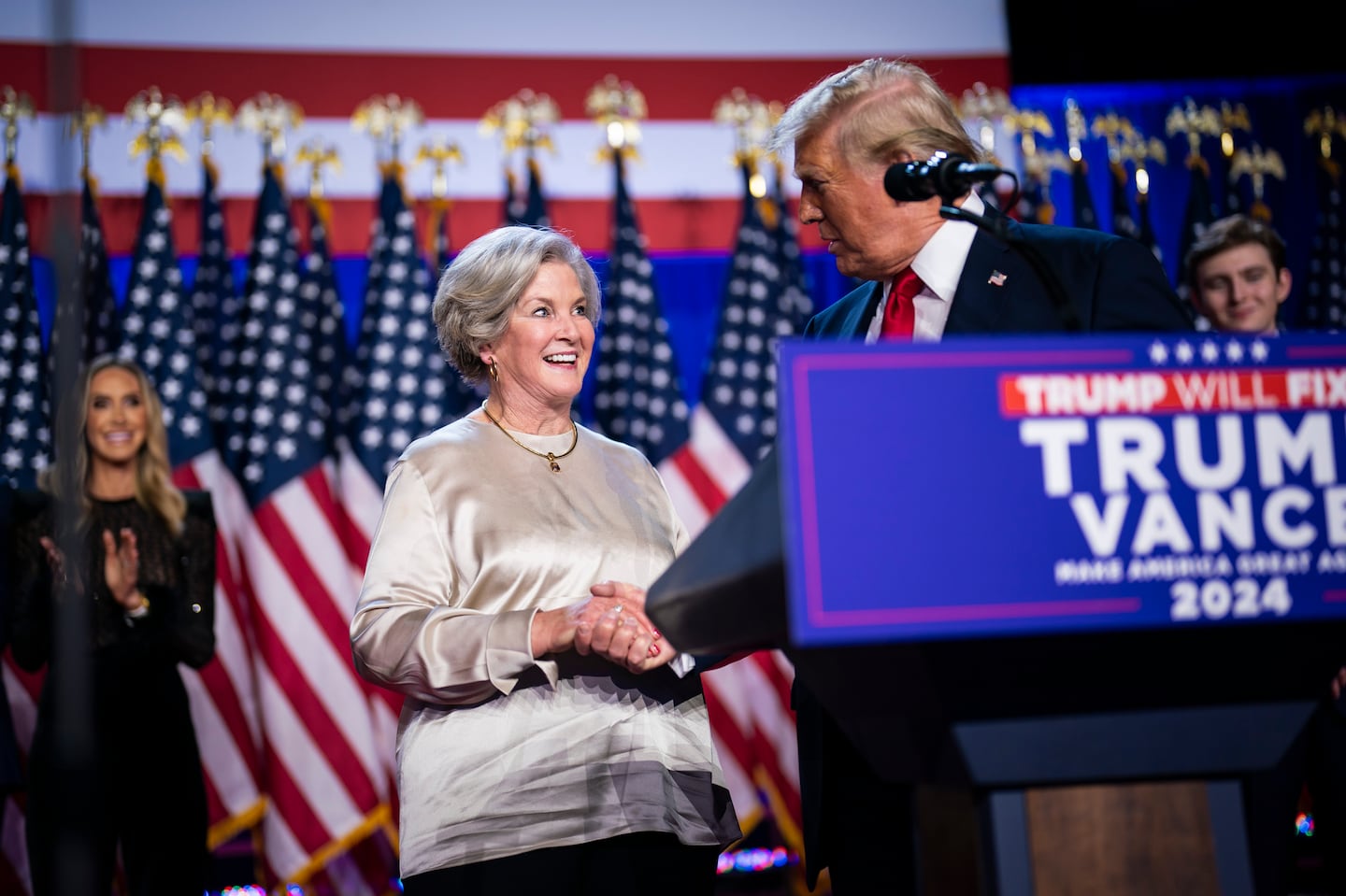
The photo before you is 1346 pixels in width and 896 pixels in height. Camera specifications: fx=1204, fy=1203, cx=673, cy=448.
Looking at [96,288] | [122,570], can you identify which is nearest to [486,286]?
[122,570]

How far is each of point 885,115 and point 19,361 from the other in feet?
11.8

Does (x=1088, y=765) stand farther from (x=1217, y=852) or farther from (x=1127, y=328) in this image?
(x=1127, y=328)

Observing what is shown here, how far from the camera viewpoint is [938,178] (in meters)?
1.36

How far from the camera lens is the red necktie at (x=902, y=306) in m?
1.81

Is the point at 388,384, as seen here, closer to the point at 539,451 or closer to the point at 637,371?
the point at 637,371

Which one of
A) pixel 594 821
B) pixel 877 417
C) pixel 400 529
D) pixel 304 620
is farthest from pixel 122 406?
pixel 877 417

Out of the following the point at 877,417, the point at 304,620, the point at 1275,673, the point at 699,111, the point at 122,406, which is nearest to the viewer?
the point at 877,417

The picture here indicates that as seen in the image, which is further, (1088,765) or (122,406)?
(122,406)

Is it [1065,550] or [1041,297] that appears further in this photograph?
[1041,297]

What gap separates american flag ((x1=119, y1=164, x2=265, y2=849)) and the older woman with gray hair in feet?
8.02

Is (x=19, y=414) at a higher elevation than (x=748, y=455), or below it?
higher

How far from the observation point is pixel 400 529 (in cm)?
187

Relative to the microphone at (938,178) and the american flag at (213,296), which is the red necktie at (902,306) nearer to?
the microphone at (938,178)

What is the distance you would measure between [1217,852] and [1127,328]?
2.58ft
